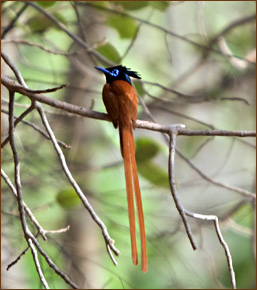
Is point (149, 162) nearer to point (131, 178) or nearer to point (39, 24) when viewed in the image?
point (39, 24)

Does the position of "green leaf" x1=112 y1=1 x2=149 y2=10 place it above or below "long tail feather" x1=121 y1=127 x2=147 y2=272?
above

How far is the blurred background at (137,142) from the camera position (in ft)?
7.22

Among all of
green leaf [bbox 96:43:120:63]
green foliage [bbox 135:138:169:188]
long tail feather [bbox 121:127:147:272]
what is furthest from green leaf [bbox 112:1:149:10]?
long tail feather [bbox 121:127:147:272]

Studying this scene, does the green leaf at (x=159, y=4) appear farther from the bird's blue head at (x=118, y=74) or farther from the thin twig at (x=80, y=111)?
the thin twig at (x=80, y=111)

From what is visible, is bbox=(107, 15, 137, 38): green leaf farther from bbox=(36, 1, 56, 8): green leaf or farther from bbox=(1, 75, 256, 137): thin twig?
bbox=(1, 75, 256, 137): thin twig

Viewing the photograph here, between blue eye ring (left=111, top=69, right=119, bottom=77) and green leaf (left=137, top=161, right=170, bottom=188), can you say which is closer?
blue eye ring (left=111, top=69, right=119, bottom=77)

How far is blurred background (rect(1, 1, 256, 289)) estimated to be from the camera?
2.20m

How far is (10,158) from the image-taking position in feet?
7.17

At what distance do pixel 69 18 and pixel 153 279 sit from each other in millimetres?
1430

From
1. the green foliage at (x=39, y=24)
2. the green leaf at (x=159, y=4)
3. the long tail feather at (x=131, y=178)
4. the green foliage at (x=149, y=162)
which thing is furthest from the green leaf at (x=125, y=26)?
the long tail feather at (x=131, y=178)

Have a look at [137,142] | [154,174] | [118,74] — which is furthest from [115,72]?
[154,174]

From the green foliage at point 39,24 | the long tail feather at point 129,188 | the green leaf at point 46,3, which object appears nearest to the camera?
the long tail feather at point 129,188

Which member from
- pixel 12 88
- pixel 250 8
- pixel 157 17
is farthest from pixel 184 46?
pixel 12 88

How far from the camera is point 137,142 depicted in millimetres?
2059
